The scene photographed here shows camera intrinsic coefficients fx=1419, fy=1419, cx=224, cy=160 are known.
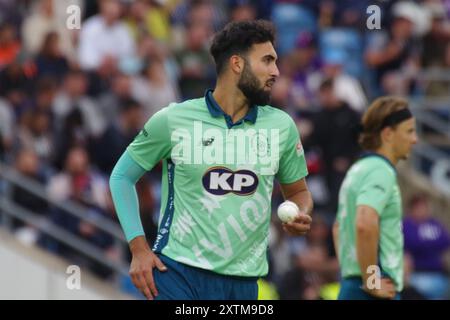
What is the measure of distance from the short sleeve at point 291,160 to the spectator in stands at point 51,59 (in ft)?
25.4

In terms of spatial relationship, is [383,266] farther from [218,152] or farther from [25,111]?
[25,111]

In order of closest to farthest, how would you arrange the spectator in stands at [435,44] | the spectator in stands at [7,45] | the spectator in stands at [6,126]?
the spectator in stands at [6,126], the spectator in stands at [7,45], the spectator in stands at [435,44]

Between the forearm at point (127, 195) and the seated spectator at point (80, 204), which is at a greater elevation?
the seated spectator at point (80, 204)

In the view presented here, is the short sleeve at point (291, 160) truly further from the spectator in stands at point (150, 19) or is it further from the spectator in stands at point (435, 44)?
the spectator in stands at point (435, 44)

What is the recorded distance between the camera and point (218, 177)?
7.85 meters

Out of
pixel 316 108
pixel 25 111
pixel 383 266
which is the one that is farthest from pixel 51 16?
pixel 383 266

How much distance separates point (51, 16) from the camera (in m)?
16.5

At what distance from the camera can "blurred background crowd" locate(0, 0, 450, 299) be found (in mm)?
14312

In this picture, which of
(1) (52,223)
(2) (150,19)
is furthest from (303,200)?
(2) (150,19)

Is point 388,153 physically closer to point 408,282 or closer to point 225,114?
point 225,114

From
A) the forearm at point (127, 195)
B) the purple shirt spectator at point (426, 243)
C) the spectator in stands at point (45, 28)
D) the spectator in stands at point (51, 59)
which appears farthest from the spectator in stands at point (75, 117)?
the forearm at point (127, 195)

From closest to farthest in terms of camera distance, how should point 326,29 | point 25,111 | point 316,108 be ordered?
point 25,111 → point 316,108 → point 326,29

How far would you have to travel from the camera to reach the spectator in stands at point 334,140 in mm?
15148

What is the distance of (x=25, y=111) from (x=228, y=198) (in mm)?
7220
